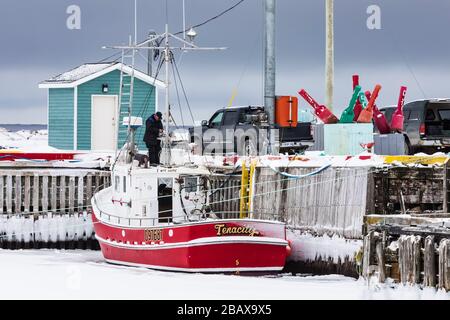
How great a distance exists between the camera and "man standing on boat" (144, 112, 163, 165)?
86.8ft

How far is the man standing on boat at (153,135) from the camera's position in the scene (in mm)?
26453

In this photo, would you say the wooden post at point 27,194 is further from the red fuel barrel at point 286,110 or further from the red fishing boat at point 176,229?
the red fuel barrel at point 286,110

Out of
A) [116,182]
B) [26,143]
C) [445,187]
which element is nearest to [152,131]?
[116,182]

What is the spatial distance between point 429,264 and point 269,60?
36.6 ft

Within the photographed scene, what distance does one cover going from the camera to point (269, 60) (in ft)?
91.1

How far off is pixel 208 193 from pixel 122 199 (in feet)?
7.14

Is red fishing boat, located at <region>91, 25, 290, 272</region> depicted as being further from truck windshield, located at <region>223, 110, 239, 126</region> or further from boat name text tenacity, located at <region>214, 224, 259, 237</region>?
truck windshield, located at <region>223, 110, 239, 126</region>

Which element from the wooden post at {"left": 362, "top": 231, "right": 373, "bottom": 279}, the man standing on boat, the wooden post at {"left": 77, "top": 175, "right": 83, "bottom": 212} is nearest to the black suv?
the man standing on boat

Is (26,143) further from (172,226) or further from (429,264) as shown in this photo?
(429,264)

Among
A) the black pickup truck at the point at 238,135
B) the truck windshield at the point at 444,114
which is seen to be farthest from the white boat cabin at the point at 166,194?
the truck windshield at the point at 444,114

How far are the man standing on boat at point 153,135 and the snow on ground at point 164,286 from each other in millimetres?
3015

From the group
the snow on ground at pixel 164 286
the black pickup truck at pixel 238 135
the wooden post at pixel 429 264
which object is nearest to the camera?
the wooden post at pixel 429 264

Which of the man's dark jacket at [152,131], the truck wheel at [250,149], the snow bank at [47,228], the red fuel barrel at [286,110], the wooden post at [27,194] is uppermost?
the red fuel barrel at [286,110]
